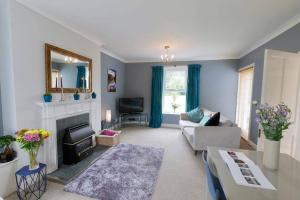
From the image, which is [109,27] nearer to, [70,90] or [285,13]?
[70,90]

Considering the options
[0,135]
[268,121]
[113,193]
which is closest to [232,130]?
[268,121]

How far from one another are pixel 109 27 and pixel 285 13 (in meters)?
2.79

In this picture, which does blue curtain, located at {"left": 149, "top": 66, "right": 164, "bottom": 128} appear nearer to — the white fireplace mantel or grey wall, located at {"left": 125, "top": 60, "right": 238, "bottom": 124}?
grey wall, located at {"left": 125, "top": 60, "right": 238, "bottom": 124}

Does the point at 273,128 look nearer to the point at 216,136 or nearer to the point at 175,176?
the point at 175,176

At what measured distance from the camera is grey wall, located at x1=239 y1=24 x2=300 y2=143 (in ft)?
7.22

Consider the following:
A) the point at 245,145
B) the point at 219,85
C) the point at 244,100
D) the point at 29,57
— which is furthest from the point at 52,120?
the point at 244,100

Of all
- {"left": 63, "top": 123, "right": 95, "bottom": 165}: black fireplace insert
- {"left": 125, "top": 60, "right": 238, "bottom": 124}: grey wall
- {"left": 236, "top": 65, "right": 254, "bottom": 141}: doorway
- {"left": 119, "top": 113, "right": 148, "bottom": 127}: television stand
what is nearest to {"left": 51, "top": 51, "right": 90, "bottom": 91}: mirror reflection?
{"left": 63, "top": 123, "right": 95, "bottom": 165}: black fireplace insert

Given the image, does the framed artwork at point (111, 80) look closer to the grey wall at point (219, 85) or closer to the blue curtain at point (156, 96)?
the blue curtain at point (156, 96)

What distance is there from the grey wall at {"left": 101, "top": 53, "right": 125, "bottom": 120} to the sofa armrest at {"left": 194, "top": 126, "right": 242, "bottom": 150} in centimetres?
274

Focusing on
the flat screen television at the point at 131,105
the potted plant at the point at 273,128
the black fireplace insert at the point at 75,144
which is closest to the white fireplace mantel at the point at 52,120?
the black fireplace insert at the point at 75,144

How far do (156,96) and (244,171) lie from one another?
4246 mm

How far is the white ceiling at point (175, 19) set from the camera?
189 cm

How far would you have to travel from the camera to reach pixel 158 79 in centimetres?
523

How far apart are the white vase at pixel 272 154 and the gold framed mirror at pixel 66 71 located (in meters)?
2.88
